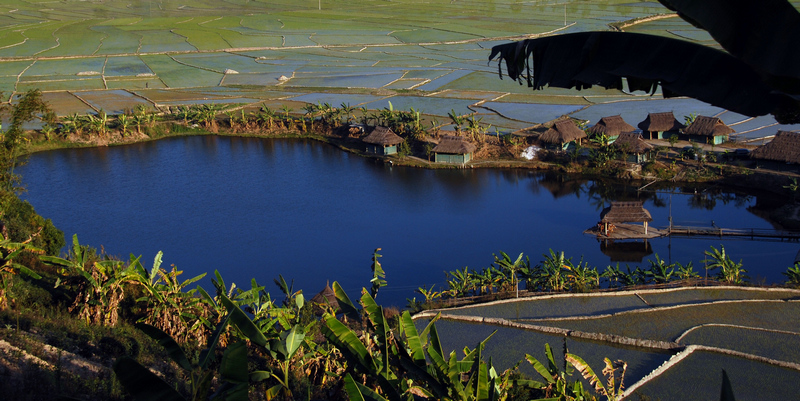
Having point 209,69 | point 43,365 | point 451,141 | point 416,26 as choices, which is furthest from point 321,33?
point 43,365

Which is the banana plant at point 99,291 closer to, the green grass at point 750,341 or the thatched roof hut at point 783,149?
the green grass at point 750,341

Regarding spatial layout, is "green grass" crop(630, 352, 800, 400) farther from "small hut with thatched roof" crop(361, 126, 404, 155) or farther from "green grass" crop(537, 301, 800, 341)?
"small hut with thatched roof" crop(361, 126, 404, 155)

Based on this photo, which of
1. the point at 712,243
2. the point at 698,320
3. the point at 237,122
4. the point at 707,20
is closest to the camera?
the point at 707,20

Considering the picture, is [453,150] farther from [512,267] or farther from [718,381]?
[718,381]

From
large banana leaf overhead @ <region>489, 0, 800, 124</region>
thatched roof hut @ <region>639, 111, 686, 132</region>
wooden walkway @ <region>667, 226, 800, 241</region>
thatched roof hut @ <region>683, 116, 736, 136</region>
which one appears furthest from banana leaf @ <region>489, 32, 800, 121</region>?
thatched roof hut @ <region>639, 111, 686, 132</region>

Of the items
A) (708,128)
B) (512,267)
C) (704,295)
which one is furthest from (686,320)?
(708,128)

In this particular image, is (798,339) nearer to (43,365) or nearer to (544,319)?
(544,319)
